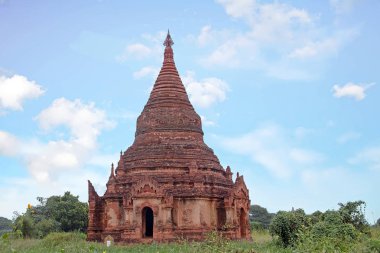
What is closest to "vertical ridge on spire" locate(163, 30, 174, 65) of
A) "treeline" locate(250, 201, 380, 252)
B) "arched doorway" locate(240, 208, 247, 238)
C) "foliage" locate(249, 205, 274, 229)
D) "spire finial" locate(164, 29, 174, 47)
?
"spire finial" locate(164, 29, 174, 47)

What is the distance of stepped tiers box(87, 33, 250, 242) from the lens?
2844 centimetres

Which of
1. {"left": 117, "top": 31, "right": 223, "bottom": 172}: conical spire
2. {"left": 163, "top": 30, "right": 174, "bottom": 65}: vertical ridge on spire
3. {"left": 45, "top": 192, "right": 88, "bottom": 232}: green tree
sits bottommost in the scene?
{"left": 45, "top": 192, "right": 88, "bottom": 232}: green tree

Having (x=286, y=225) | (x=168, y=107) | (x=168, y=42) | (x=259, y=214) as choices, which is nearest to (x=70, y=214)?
(x=168, y=107)

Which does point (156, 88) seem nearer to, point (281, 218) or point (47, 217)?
point (281, 218)

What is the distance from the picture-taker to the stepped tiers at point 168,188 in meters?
28.4

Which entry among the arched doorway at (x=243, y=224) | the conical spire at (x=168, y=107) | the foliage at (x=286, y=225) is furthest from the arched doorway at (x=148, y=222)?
the foliage at (x=286, y=225)

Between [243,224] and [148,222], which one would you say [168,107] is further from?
[243,224]

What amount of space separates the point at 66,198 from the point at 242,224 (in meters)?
29.0

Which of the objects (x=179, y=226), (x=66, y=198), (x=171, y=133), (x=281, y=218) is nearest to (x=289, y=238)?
(x=281, y=218)

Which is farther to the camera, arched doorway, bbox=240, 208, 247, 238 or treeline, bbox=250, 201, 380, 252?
arched doorway, bbox=240, 208, 247, 238

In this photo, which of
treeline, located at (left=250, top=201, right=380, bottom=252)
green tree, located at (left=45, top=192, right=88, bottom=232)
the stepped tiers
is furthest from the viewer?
green tree, located at (left=45, top=192, right=88, bottom=232)

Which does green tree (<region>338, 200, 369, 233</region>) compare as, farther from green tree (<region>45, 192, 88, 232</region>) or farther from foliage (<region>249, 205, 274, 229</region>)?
foliage (<region>249, 205, 274, 229</region>)

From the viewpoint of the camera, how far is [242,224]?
32.2 metres

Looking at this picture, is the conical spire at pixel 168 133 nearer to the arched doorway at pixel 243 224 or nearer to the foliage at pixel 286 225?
the arched doorway at pixel 243 224
